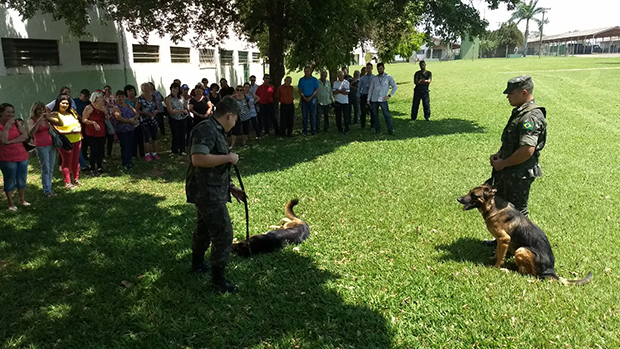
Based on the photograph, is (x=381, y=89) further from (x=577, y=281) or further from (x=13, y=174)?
(x=13, y=174)

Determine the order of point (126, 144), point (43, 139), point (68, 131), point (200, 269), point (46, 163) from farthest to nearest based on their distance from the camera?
point (126, 144), point (68, 131), point (46, 163), point (43, 139), point (200, 269)

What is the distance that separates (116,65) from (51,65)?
275cm

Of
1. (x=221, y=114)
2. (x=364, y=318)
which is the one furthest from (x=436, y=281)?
(x=221, y=114)

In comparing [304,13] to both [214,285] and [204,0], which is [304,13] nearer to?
[204,0]

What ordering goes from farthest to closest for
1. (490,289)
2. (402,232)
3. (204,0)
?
(204,0)
(402,232)
(490,289)

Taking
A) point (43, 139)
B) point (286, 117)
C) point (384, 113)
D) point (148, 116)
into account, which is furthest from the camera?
point (286, 117)

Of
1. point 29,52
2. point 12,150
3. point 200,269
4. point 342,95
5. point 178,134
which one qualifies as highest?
point 29,52

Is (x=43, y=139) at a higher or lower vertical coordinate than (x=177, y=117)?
lower

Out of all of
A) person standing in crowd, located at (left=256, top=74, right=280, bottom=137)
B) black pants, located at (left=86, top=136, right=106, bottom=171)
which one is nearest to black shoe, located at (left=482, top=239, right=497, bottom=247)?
black pants, located at (left=86, top=136, right=106, bottom=171)

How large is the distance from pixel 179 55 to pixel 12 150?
1340 cm

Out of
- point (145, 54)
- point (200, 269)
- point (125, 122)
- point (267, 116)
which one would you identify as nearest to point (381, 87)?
point (267, 116)

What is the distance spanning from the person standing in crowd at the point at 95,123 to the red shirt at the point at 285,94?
515cm

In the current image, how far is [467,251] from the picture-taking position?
501 cm

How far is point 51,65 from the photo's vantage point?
11875 millimetres
